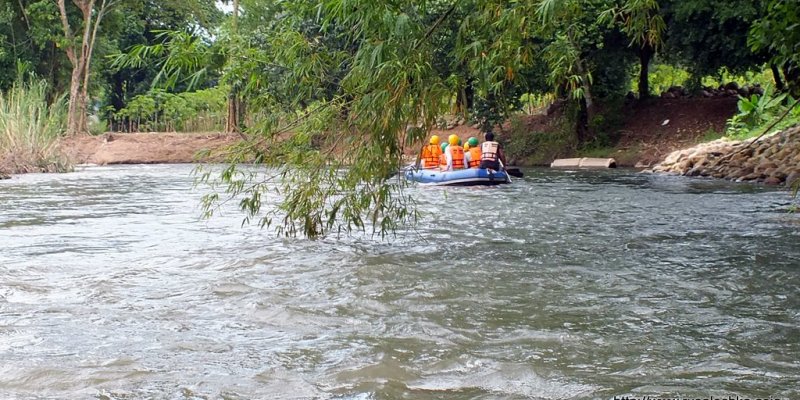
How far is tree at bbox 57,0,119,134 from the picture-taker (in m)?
33.0

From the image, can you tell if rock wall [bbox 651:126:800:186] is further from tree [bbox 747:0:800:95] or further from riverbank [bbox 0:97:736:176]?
tree [bbox 747:0:800:95]

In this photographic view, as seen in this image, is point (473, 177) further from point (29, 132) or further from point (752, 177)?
point (29, 132)

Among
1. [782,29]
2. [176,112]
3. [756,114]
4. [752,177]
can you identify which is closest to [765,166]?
[752,177]

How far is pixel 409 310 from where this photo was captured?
5.85 m

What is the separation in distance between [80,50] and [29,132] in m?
15.0

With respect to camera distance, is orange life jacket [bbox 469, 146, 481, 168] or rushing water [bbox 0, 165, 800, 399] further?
orange life jacket [bbox 469, 146, 481, 168]

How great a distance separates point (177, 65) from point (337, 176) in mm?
1851

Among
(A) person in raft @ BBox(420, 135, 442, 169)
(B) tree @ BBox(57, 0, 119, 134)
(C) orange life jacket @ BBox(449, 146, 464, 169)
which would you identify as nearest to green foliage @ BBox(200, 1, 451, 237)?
(C) orange life jacket @ BBox(449, 146, 464, 169)

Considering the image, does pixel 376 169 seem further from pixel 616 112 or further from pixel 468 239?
pixel 616 112

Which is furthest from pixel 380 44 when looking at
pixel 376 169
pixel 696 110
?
pixel 696 110

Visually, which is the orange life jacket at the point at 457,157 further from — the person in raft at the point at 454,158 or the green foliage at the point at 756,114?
the green foliage at the point at 756,114

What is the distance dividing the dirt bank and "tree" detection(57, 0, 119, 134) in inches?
49.7

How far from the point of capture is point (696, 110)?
95.2ft

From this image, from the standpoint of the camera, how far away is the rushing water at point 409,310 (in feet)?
13.8
